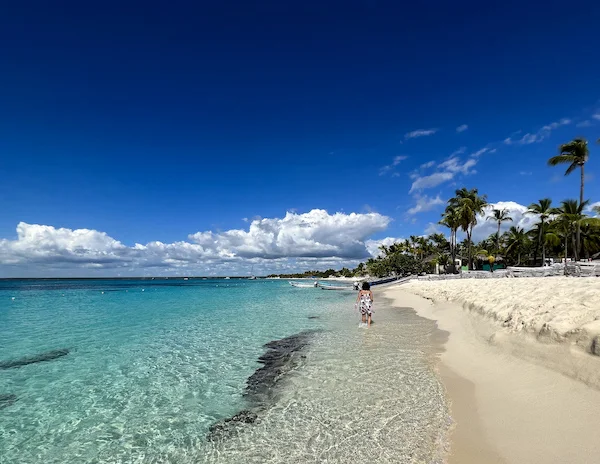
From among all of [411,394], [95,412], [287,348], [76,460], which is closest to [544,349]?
[411,394]

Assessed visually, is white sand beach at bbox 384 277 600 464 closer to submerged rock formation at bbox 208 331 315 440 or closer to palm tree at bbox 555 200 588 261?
submerged rock formation at bbox 208 331 315 440

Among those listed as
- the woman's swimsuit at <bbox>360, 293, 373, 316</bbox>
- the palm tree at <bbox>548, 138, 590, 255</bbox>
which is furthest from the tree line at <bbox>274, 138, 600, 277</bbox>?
the woman's swimsuit at <bbox>360, 293, 373, 316</bbox>

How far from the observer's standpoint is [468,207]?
56.0m

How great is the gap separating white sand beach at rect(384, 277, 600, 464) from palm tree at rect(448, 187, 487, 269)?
4973 centimetres

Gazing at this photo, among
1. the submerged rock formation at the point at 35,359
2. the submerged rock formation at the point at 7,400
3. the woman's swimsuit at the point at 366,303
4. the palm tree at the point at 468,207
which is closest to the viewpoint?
the submerged rock formation at the point at 7,400

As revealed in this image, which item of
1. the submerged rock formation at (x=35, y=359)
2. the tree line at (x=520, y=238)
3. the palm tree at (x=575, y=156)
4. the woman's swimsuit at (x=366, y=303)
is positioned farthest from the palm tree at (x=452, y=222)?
the submerged rock formation at (x=35, y=359)

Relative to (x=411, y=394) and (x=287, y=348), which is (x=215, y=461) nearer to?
(x=411, y=394)

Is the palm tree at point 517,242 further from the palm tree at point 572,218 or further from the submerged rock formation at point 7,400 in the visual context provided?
the submerged rock formation at point 7,400

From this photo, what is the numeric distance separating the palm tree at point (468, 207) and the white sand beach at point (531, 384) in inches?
1958

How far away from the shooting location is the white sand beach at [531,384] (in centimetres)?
452

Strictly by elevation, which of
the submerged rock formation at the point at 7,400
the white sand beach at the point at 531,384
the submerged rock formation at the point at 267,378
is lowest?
the submerged rock formation at the point at 7,400

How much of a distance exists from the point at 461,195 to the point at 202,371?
64.7 m

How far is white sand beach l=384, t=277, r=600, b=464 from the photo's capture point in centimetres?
452

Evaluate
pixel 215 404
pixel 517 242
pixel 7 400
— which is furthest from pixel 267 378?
pixel 517 242
